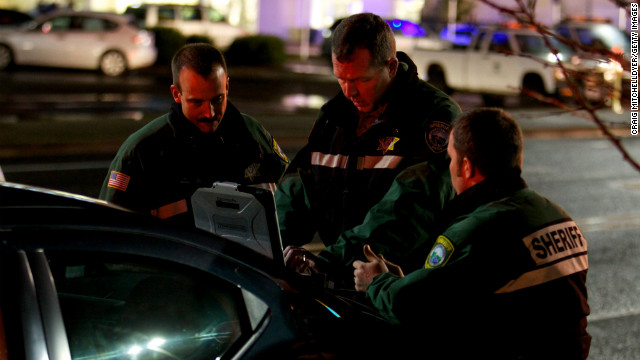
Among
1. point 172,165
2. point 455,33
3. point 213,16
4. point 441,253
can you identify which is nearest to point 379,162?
point 441,253

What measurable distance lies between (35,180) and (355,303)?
303 inches

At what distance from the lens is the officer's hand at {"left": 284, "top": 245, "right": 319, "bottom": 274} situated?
328cm

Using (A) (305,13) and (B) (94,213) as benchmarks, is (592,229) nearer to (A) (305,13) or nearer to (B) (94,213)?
(B) (94,213)

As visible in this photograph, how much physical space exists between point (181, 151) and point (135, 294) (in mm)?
1346

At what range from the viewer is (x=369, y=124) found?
364 cm

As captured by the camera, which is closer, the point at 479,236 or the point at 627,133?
the point at 479,236

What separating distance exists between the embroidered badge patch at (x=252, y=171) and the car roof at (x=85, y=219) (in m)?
1.38

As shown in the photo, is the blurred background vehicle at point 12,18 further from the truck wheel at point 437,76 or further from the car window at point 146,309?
the car window at point 146,309

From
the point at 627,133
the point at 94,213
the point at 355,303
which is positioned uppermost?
the point at 94,213

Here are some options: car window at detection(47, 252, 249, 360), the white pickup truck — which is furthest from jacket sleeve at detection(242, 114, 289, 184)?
the white pickup truck

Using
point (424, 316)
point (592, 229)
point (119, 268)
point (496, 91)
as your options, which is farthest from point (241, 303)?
point (496, 91)

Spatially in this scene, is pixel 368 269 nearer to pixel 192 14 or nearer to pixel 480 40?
pixel 480 40

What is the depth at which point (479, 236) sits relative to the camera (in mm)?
2793

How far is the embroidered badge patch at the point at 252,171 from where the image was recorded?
386cm
